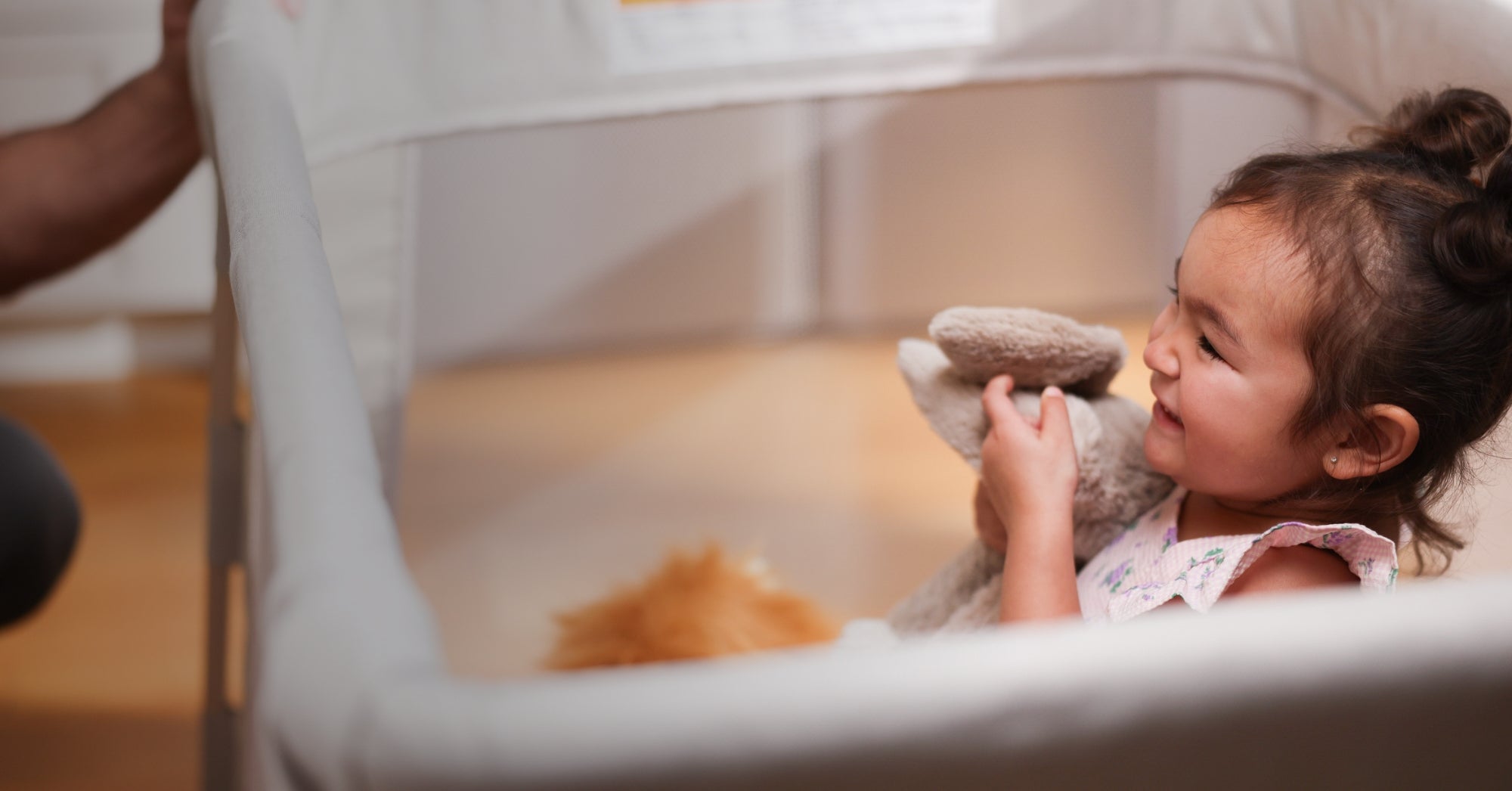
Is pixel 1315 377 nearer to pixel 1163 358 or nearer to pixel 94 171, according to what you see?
pixel 1163 358

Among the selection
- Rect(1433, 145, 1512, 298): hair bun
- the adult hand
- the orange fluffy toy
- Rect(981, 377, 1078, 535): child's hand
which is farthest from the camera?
the orange fluffy toy

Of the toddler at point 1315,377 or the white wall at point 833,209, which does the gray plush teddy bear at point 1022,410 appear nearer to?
the toddler at point 1315,377

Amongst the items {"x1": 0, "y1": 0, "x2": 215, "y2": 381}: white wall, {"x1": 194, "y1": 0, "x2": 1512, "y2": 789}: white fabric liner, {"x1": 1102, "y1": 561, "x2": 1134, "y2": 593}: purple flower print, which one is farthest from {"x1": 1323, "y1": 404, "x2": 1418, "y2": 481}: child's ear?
{"x1": 0, "y1": 0, "x2": 215, "y2": 381}: white wall

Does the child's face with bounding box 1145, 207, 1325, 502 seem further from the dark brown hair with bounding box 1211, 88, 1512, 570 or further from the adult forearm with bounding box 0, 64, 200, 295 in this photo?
the adult forearm with bounding box 0, 64, 200, 295

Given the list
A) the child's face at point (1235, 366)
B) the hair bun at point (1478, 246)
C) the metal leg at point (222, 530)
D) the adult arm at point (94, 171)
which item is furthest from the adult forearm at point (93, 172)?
the hair bun at point (1478, 246)

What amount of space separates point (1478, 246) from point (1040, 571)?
0.25 m

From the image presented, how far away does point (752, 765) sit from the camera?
28 cm

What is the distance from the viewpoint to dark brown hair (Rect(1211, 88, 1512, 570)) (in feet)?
1.88

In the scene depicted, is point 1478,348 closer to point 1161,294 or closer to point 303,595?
point 1161,294

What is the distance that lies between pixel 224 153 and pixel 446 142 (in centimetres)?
36

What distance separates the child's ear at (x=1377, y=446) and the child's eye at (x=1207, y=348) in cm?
7

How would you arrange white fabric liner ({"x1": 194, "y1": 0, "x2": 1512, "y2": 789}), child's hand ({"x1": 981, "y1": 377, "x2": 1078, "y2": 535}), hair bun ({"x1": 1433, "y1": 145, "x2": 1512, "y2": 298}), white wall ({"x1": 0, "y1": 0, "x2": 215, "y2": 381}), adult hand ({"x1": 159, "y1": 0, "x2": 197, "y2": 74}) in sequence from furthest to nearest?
white wall ({"x1": 0, "y1": 0, "x2": 215, "y2": 381}) → adult hand ({"x1": 159, "y1": 0, "x2": 197, "y2": 74}) → child's hand ({"x1": 981, "y1": 377, "x2": 1078, "y2": 535}) → hair bun ({"x1": 1433, "y1": 145, "x2": 1512, "y2": 298}) → white fabric liner ({"x1": 194, "y1": 0, "x2": 1512, "y2": 789})

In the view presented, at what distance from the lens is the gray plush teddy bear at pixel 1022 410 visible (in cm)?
69

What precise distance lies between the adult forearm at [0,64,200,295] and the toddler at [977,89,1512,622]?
582 millimetres
